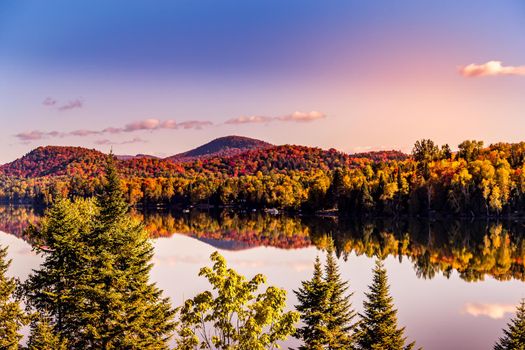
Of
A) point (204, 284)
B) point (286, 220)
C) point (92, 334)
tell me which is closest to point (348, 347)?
point (92, 334)

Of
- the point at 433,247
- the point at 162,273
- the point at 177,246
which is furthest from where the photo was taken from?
the point at 177,246

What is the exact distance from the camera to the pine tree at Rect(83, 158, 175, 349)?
2358cm

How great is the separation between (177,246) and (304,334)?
62018mm

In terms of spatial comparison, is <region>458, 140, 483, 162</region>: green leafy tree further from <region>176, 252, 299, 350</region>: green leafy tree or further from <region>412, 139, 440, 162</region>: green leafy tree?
<region>176, 252, 299, 350</region>: green leafy tree

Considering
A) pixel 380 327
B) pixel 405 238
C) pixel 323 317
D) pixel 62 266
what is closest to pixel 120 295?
pixel 62 266

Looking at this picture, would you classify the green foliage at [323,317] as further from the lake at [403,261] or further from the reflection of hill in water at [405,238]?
the reflection of hill in water at [405,238]

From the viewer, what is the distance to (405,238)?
87062mm

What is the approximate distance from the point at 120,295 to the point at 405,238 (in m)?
70.2

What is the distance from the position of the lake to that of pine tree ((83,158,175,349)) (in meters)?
5.71

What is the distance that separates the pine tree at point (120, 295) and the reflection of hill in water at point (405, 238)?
22.7m

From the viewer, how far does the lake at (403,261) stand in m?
40.2

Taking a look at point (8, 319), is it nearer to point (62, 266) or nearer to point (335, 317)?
point (62, 266)

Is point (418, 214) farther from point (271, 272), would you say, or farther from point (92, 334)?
point (92, 334)

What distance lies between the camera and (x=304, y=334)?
2314 centimetres
